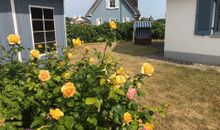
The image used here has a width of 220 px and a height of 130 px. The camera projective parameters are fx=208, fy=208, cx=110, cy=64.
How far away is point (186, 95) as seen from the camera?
4.96 m

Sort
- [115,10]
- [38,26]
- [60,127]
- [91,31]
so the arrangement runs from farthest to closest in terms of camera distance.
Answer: [115,10] → [91,31] → [38,26] → [60,127]

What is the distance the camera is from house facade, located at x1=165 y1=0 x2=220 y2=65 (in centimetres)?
744

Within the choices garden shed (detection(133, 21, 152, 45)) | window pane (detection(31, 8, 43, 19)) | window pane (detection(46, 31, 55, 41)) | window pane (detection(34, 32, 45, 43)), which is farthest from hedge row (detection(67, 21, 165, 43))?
window pane (detection(31, 8, 43, 19))

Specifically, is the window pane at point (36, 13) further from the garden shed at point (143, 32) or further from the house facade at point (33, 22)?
the garden shed at point (143, 32)

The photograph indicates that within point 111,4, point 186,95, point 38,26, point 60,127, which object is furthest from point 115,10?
point 60,127

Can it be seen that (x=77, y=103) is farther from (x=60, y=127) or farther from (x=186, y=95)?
(x=186, y=95)

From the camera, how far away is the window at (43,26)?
6930 millimetres

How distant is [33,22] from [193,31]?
19.1 feet

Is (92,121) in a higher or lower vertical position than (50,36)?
lower

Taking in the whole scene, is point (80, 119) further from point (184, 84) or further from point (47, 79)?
point (184, 84)

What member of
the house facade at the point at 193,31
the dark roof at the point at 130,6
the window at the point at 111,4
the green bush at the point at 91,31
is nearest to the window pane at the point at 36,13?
the house facade at the point at 193,31

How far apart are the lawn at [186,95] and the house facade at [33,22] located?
2.86m

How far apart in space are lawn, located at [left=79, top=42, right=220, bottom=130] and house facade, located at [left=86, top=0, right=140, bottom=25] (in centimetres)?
2001

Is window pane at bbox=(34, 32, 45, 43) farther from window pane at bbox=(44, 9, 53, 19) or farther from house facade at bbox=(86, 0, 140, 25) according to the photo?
house facade at bbox=(86, 0, 140, 25)
